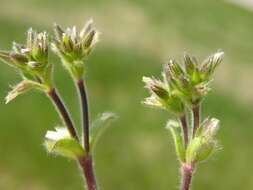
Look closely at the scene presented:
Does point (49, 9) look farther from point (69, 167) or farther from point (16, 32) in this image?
point (69, 167)

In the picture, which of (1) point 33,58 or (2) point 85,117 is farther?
(1) point 33,58

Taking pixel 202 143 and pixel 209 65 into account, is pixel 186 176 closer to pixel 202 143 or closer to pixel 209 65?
pixel 202 143

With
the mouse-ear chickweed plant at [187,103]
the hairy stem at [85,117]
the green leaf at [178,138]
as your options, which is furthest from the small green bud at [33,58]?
the green leaf at [178,138]

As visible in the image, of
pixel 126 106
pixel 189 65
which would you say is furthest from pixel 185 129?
pixel 126 106

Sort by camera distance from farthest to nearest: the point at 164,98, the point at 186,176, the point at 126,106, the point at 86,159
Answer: the point at 126,106 < the point at 164,98 < the point at 86,159 < the point at 186,176

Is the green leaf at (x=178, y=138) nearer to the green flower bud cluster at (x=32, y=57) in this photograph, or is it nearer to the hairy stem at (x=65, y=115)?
the hairy stem at (x=65, y=115)

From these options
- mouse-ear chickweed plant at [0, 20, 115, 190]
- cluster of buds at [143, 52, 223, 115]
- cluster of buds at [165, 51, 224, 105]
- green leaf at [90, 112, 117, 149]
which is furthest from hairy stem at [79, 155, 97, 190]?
cluster of buds at [165, 51, 224, 105]
